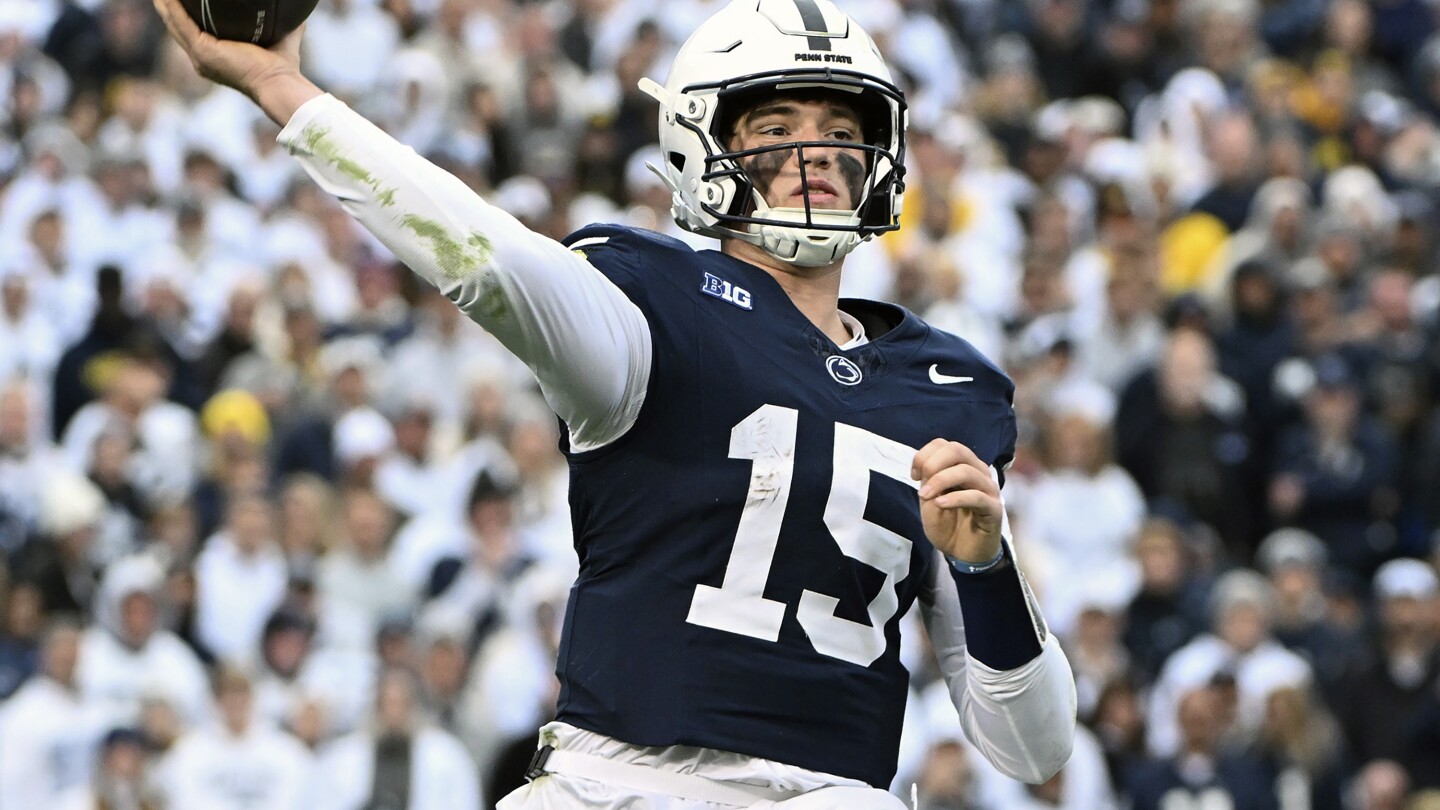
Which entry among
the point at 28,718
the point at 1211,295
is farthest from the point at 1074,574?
the point at 28,718

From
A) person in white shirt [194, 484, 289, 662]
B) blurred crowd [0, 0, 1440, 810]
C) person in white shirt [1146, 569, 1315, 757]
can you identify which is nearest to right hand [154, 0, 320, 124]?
blurred crowd [0, 0, 1440, 810]

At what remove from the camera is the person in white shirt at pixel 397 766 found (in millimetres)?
8742

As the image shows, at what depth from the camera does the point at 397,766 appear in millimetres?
8766

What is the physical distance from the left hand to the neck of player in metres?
0.49

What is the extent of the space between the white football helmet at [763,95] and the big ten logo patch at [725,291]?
5.5 inches

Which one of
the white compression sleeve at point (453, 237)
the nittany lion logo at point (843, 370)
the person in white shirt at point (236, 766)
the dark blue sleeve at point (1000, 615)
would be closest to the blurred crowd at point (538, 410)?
the person in white shirt at point (236, 766)

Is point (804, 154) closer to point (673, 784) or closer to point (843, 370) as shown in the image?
point (843, 370)

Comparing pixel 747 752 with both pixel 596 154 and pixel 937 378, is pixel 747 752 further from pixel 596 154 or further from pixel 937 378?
pixel 596 154

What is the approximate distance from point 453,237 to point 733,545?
2.11 ft

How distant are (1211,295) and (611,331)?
870 cm

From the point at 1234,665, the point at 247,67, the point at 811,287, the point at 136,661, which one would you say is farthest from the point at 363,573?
the point at 247,67

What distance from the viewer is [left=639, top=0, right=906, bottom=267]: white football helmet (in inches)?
145

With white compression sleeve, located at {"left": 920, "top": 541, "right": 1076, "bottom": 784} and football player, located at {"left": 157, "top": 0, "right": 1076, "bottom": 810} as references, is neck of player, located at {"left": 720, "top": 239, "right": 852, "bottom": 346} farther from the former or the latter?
white compression sleeve, located at {"left": 920, "top": 541, "right": 1076, "bottom": 784}

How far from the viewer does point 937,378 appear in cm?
372
